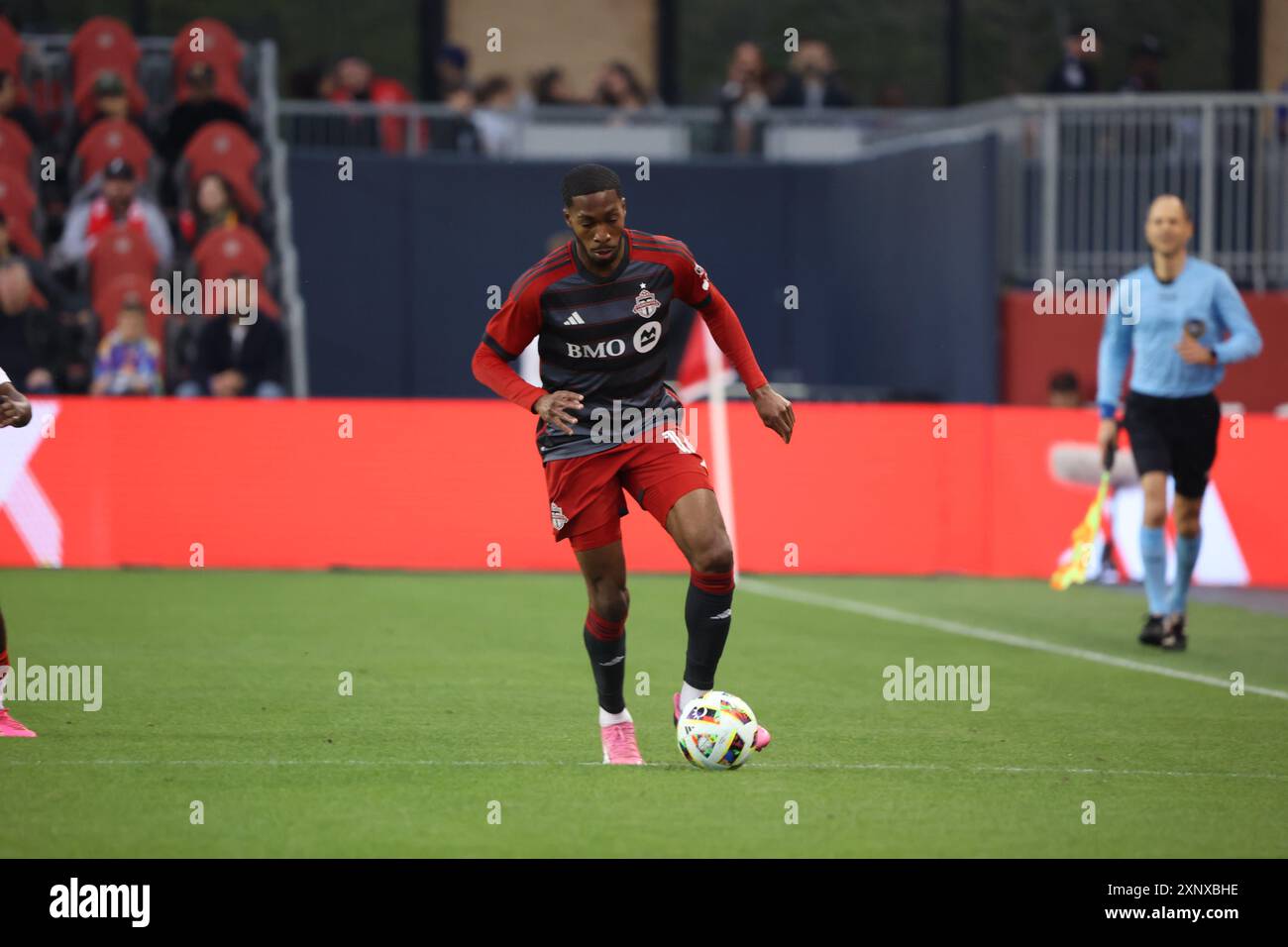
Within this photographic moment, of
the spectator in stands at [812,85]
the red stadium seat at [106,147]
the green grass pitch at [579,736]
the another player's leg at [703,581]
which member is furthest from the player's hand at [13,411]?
the spectator in stands at [812,85]

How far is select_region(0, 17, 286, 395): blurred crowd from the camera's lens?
1820 cm

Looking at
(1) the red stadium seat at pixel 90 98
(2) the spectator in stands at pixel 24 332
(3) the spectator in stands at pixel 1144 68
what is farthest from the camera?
(3) the spectator in stands at pixel 1144 68

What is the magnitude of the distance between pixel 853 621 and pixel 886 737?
14.9 feet

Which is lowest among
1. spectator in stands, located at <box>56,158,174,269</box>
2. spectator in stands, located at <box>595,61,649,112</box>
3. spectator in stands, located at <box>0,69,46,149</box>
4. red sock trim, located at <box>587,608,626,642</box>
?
red sock trim, located at <box>587,608,626,642</box>

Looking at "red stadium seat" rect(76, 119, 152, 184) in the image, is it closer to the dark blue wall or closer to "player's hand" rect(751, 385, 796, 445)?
the dark blue wall

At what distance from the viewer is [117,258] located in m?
19.7

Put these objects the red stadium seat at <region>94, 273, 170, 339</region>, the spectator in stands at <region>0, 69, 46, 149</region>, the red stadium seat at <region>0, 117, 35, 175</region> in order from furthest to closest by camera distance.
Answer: the spectator in stands at <region>0, 69, 46, 149</region> < the red stadium seat at <region>0, 117, 35, 175</region> < the red stadium seat at <region>94, 273, 170, 339</region>

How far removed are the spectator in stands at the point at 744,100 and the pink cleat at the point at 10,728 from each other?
15746mm

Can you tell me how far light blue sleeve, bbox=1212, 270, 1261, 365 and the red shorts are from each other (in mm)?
4934

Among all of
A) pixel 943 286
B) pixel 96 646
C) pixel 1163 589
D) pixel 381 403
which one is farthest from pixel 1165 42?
pixel 96 646

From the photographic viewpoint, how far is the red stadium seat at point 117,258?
19.7 metres

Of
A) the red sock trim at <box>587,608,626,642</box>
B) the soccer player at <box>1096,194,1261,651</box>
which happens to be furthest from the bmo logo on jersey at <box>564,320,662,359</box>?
the soccer player at <box>1096,194,1261,651</box>

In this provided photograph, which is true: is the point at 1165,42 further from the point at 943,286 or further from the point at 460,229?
the point at 460,229

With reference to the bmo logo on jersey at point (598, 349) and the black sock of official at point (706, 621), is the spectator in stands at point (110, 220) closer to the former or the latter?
the bmo logo on jersey at point (598, 349)
